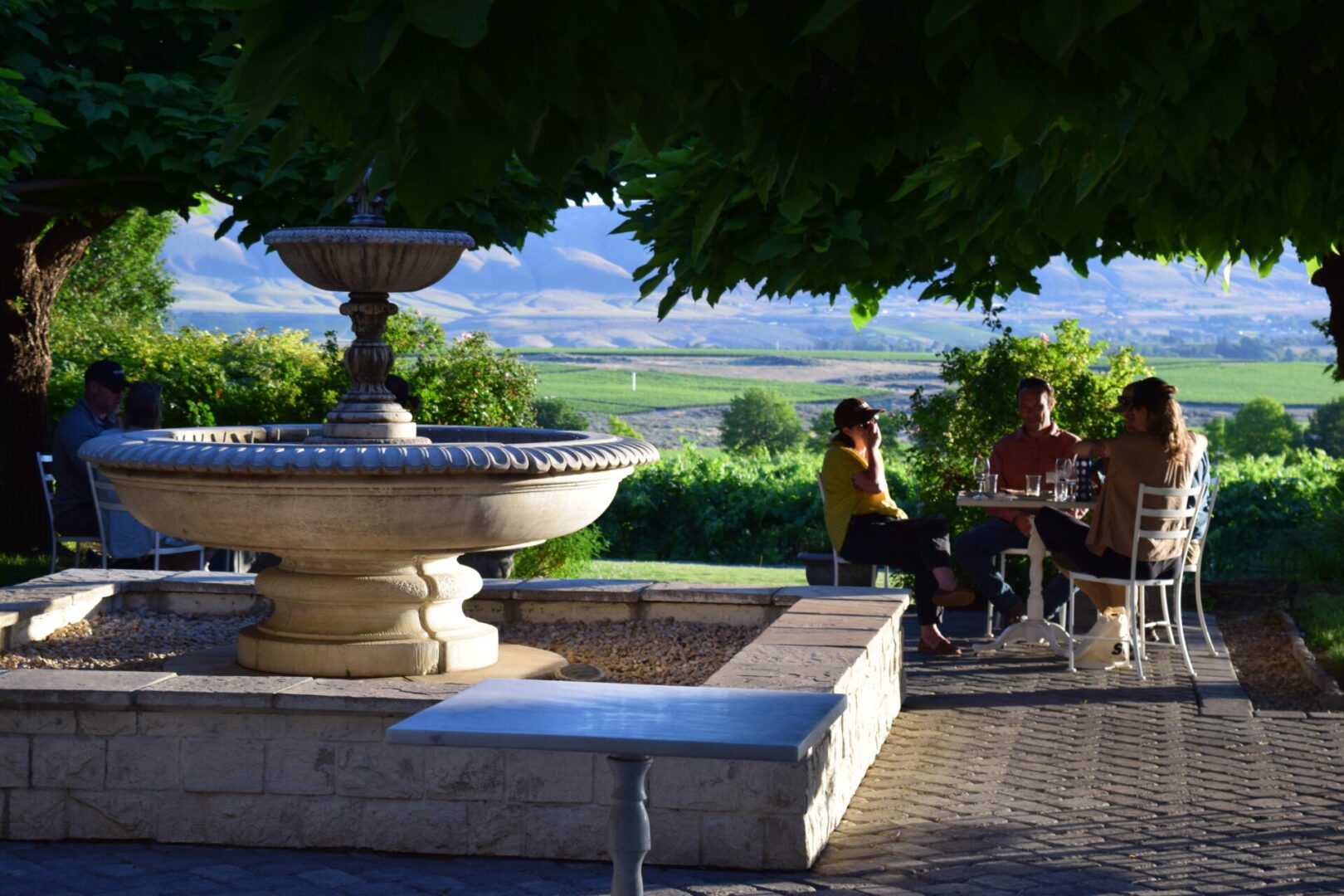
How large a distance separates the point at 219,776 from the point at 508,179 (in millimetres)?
6386

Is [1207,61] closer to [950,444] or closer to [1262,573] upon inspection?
[950,444]

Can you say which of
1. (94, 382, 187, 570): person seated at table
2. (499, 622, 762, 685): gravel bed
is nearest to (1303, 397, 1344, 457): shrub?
(499, 622, 762, 685): gravel bed

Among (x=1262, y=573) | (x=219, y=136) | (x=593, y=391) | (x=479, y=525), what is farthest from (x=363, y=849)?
(x=593, y=391)

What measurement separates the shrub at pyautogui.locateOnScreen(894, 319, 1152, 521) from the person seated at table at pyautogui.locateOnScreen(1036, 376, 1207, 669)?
2.47 metres

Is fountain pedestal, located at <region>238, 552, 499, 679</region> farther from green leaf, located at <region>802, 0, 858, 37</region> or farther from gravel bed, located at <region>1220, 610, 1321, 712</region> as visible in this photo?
green leaf, located at <region>802, 0, 858, 37</region>

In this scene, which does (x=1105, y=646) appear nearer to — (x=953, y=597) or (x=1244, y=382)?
(x=953, y=597)

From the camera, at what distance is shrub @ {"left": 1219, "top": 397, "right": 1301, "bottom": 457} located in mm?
49406

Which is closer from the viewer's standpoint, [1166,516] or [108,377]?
[1166,516]

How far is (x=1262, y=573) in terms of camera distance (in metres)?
13.3

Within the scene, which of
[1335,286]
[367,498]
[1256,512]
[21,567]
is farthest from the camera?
[1256,512]

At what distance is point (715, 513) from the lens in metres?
16.8

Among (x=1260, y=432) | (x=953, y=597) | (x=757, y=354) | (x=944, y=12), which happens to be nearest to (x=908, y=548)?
(x=953, y=597)

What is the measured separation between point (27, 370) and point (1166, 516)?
9321 millimetres

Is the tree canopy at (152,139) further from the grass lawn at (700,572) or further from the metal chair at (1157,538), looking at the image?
the metal chair at (1157,538)
